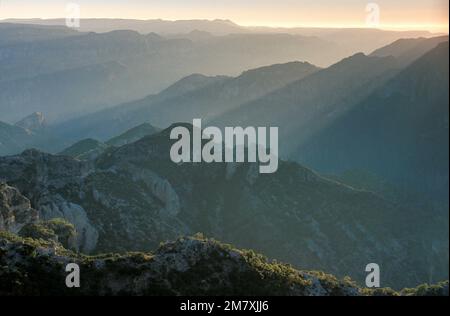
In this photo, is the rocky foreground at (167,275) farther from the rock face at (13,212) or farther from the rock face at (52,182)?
the rock face at (52,182)

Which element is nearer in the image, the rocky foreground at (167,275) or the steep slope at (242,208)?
the rocky foreground at (167,275)

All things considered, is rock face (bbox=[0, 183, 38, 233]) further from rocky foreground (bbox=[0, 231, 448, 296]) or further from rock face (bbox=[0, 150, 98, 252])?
rocky foreground (bbox=[0, 231, 448, 296])

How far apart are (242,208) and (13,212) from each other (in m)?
76.5

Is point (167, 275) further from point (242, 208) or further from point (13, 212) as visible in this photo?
point (242, 208)

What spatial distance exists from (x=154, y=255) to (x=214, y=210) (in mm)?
95815

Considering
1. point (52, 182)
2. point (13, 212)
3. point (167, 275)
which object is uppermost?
point (52, 182)

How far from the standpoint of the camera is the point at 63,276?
53281 millimetres

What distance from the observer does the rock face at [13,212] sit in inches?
3413

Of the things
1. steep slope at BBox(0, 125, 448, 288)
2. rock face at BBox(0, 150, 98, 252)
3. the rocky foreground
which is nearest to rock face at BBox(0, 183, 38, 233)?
Result: rock face at BBox(0, 150, 98, 252)

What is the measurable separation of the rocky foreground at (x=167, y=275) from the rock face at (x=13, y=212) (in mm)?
31152

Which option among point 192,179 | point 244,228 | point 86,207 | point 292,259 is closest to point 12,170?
point 86,207

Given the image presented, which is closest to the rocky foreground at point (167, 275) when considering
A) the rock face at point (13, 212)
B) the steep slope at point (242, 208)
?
the rock face at point (13, 212)

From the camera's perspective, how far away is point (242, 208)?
507 ft

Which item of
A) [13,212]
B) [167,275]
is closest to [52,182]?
[13,212]
